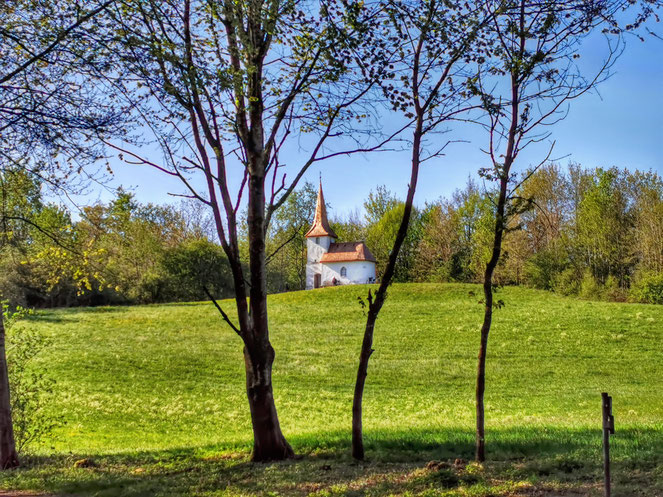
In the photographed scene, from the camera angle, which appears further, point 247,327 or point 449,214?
point 449,214

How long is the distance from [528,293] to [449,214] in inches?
613

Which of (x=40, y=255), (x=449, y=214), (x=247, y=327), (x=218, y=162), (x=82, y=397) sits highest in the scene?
(x=449, y=214)

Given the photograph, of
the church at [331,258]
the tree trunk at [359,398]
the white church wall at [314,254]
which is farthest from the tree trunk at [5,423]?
the white church wall at [314,254]

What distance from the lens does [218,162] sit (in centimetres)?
809

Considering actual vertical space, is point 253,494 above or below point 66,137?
below

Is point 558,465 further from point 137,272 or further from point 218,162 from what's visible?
point 137,272

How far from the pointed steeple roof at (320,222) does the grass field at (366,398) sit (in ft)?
40.5

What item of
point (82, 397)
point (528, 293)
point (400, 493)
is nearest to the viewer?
point (400, 493)

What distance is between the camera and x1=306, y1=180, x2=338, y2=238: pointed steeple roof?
2192 inches

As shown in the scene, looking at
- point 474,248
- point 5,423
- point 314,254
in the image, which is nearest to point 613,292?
point 474,248

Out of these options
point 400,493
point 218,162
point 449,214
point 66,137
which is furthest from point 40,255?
point 449,214

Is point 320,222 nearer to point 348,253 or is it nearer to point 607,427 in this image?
point 348,253

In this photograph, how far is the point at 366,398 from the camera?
17750mm

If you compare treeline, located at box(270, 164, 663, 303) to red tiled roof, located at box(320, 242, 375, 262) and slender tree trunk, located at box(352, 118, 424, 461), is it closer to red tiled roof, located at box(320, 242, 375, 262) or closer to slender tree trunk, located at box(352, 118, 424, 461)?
red tiled roof, located at box(320, 242, 375, 262)
